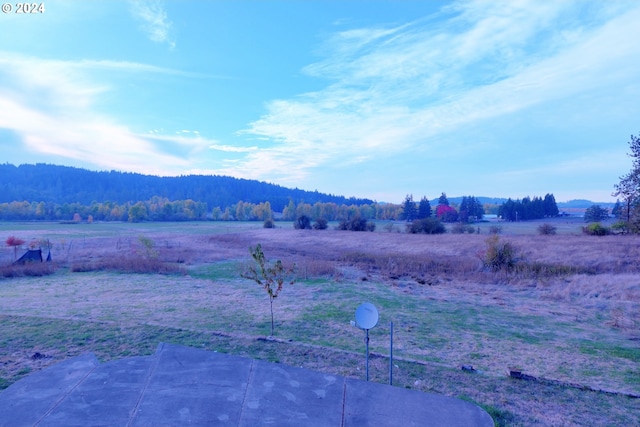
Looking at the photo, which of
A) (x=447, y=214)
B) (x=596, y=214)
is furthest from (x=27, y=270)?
(x=447, y=214)

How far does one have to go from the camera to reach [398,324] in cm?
1068

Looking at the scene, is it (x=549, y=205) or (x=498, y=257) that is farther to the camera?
(x=549, y=205)

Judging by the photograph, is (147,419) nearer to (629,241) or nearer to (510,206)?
(629,241)

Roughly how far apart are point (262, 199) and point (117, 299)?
501 feet

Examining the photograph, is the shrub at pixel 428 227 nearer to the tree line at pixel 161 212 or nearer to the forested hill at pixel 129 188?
the tree line at pixel 161 212

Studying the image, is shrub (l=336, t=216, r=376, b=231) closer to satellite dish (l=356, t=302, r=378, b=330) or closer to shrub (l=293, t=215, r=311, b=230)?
shrub (l=293, t=215, r=311, b=230)

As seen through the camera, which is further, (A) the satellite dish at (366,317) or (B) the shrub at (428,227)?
(B) the shrub at (428,227)

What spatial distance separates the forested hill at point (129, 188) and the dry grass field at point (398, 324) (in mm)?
132913

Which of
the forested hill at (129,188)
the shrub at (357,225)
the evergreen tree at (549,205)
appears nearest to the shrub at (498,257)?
the shrub at (357,225)

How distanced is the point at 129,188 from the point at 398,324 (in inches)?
7316

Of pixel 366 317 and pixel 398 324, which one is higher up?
pixel 366 317

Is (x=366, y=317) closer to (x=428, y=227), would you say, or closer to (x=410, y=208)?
(x=428, y=227)

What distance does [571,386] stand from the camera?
21.3 feet

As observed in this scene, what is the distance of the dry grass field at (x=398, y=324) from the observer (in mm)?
6535
